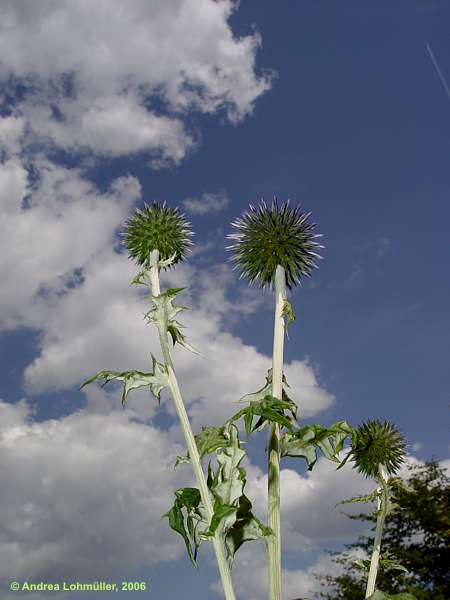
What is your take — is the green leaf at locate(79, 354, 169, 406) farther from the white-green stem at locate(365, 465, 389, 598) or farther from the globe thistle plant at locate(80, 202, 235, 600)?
the white-green stem at locate(365, 465, 389, 598)

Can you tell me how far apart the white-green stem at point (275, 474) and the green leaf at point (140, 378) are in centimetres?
133

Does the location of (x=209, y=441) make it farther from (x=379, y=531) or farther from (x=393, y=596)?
(x=379, y=531)

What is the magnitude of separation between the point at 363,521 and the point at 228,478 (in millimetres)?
31706

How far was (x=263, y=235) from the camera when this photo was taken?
→ 31.3ft

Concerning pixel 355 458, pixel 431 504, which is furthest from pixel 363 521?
pixel 355 458

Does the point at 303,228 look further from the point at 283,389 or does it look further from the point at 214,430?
the point at 214,430

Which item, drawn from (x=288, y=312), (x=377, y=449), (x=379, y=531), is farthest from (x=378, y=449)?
(x=288, y=312)

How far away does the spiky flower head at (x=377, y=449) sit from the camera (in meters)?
11.1

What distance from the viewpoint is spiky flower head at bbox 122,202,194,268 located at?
31.1ft

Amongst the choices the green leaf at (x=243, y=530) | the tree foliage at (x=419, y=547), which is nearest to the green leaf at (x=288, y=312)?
the green leaf at (x=243, y=530)

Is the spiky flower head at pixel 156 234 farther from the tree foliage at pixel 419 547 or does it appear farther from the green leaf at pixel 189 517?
the tree foliage at pixel 419 547

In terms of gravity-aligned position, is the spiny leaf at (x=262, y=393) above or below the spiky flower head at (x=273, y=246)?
below

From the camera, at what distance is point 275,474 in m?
7.57

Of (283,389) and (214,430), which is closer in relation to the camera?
(214,430)
